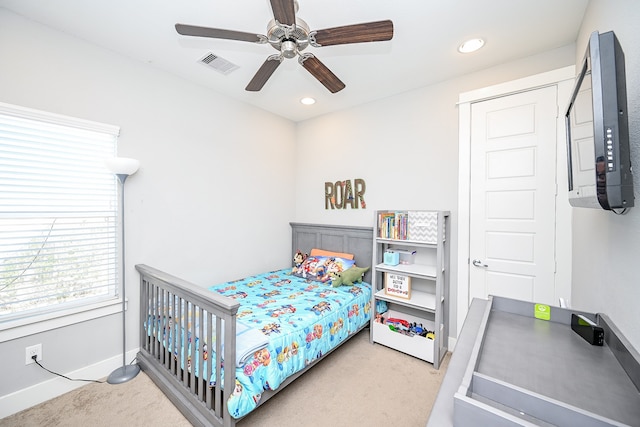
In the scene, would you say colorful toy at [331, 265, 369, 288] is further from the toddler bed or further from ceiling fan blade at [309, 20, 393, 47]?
ceiling fan blade at [309, 20, 393, 47]

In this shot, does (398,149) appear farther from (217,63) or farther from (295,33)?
(217,63)

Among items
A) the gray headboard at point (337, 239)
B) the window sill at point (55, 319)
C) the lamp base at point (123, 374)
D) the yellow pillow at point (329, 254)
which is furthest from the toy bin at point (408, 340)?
the window sill at point (55, 319)

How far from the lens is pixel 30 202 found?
1.82 m

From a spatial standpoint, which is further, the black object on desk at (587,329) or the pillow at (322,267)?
the pillow at (322,267)

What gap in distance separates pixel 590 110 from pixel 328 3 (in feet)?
4.97

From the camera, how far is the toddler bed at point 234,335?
150 centimetres

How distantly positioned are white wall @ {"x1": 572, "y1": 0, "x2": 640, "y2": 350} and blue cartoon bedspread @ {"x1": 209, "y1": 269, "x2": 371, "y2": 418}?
1655 mm

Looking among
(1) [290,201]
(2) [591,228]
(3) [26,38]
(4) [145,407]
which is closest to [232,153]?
(1) [290,201]

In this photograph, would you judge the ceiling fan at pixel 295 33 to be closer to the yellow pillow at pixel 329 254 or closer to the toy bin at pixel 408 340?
the yellow pillow at pixel 329 254

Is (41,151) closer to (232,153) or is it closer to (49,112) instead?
(49,112)

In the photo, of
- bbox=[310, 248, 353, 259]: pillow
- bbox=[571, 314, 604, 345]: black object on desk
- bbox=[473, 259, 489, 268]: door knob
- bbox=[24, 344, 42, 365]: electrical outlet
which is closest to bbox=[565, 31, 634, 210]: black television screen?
bbox=[571, 314, 604, 345]: black object on desk

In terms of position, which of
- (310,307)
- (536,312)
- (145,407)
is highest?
(536,312)

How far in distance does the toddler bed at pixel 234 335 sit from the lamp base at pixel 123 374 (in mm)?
82

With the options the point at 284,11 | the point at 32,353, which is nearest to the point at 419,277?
the point at 284,11
